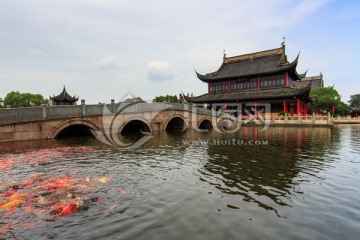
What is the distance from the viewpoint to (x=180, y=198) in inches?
255

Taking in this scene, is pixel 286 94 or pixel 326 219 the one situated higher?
pixel 286 94

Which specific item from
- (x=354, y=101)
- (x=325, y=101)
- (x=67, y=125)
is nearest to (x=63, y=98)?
(x=67, y=125)

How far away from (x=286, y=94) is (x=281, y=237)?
108ft

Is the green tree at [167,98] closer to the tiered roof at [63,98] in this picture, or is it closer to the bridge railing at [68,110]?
the tiered roof at [63,98]

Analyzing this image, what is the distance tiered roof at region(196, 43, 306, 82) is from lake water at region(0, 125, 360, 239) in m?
30.1

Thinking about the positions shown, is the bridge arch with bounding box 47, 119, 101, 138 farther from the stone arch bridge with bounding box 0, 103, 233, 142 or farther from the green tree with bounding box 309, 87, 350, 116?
the green tree with bounding box 309, 87, 350, 116

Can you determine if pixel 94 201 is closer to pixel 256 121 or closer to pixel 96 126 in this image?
pixel 96 126

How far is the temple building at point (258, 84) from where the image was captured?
3588cm

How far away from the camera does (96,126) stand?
2005 cm

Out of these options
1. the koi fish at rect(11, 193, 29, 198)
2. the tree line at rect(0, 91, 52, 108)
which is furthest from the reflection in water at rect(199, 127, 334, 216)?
the tree line at rect(0, 91, 52, 108)

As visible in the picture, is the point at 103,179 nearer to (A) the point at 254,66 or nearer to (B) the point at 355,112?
(A) the point at 254,66

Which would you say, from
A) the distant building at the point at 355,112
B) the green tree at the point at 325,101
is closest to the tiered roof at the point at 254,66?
the green tree at the point at 325,101

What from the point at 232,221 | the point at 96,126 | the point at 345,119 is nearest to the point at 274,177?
the point at 232,221

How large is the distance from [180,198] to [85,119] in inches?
594
